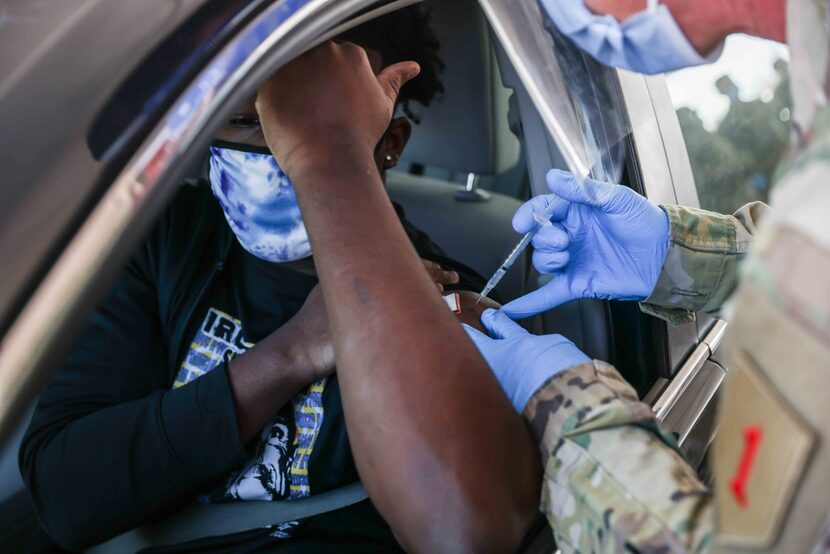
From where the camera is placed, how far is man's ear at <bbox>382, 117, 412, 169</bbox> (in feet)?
4.96

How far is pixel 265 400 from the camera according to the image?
1226 millimetres

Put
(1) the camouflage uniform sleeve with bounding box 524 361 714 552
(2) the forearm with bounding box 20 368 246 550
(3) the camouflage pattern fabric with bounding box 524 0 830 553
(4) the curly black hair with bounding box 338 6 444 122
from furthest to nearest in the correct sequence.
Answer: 1. (2) the forearm with bounding box 20 368 246 550
2. (4) the curly black hair with bounding box 338 6 444 122
3. (1) the camouflage uniform sleeve with bounding box 524 361 714 552
4. (3) the camouflage pattern fabric with bounding box 524 0 830 553

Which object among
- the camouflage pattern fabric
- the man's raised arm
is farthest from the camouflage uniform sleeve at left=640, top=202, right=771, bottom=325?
the man's raised arm

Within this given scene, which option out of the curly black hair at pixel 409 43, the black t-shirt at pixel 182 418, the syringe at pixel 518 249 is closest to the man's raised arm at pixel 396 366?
Answer: the curly black hair at pixel 409 43

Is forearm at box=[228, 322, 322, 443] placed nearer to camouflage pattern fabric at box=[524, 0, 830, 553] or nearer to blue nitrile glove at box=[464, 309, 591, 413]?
blue nitrile glove at box=[464, 309, 591, 413]

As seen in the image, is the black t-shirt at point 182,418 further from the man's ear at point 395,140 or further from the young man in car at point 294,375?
the man's ear at point 395,140

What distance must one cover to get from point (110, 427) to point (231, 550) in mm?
306

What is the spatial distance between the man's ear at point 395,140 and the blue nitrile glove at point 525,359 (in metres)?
0.53

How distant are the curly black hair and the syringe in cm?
39

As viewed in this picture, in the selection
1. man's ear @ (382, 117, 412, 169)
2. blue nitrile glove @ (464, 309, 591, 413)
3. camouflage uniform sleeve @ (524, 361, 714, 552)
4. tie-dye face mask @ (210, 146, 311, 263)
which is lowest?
camouflage uniform sleeve @ (524, 361, 714, 552)

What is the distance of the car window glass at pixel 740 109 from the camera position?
0.96m

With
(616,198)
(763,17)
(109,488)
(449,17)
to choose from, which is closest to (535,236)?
(616,198)

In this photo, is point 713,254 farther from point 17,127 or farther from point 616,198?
point 17,127

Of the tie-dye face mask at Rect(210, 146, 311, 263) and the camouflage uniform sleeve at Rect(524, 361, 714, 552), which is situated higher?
the tie-dye face mask at Rect(210, 146, 311, 263)
